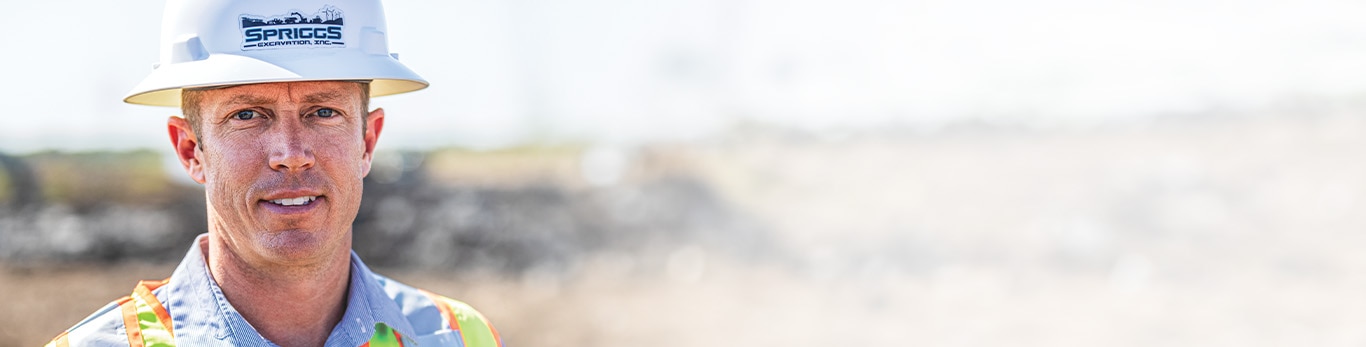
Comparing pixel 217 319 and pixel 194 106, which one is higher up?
pixel 194 106

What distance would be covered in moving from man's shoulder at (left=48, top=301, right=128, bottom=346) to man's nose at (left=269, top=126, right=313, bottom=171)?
1.13 ft

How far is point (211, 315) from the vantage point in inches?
70.2

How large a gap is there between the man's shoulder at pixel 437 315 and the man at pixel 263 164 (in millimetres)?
156

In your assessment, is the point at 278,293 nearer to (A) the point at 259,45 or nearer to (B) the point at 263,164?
(B) the point at 263,164

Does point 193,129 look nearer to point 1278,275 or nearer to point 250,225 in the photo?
point 250,225

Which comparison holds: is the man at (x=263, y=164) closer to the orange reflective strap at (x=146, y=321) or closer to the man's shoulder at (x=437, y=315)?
the orange reflective strap at (x=146, y=321)

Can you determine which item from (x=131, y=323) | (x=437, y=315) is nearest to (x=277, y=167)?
(x=131, y=323)

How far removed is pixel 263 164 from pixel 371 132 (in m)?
0.29

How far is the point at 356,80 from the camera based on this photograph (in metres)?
1.90

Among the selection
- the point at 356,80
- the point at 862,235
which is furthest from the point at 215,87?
the point at 862,235

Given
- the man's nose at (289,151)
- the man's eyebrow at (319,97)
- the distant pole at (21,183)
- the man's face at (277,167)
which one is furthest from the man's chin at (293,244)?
the distant pole at (21,183)

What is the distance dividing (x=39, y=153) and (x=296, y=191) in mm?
24243

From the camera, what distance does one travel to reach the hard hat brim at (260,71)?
174cm

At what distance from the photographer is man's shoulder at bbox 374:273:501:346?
208 centimetres
